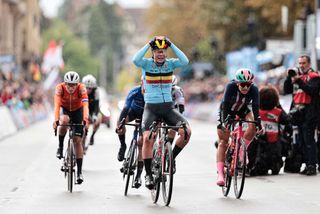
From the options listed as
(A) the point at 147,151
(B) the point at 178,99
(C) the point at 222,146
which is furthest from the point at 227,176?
(B) the point at 178,99

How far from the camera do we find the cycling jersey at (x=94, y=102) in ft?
66.4

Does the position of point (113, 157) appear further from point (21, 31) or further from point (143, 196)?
point (21, 31)

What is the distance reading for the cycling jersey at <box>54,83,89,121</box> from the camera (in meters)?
14.8

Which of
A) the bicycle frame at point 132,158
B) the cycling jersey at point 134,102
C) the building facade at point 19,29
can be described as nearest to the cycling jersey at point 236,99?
the bicycle frame at point 132,158

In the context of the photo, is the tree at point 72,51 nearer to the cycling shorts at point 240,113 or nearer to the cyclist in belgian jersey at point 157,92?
the cycling shorts at point 240,113

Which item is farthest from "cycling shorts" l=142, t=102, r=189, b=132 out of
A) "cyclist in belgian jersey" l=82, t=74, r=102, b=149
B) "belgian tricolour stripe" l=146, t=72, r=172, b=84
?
"cyclist in belgian jersey" l=82, t=74, r=102, b=149

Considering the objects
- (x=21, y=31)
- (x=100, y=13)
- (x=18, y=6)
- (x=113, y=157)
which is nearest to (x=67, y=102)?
(x=113, y=157)

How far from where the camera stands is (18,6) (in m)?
88.9

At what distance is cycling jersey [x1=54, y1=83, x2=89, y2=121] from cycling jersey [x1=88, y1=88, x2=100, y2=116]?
438cm

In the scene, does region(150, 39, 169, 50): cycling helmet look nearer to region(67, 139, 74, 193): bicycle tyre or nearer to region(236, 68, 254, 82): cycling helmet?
region(236, 68, 254, 82): cycling helmet

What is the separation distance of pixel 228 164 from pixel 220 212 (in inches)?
66.5

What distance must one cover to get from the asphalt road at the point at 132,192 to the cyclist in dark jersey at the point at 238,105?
0.62 meters

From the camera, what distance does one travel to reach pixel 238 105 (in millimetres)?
13906

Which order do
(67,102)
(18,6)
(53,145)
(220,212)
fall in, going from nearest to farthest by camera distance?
(220,212) → (67,102) → (53,145) → (18,6)
